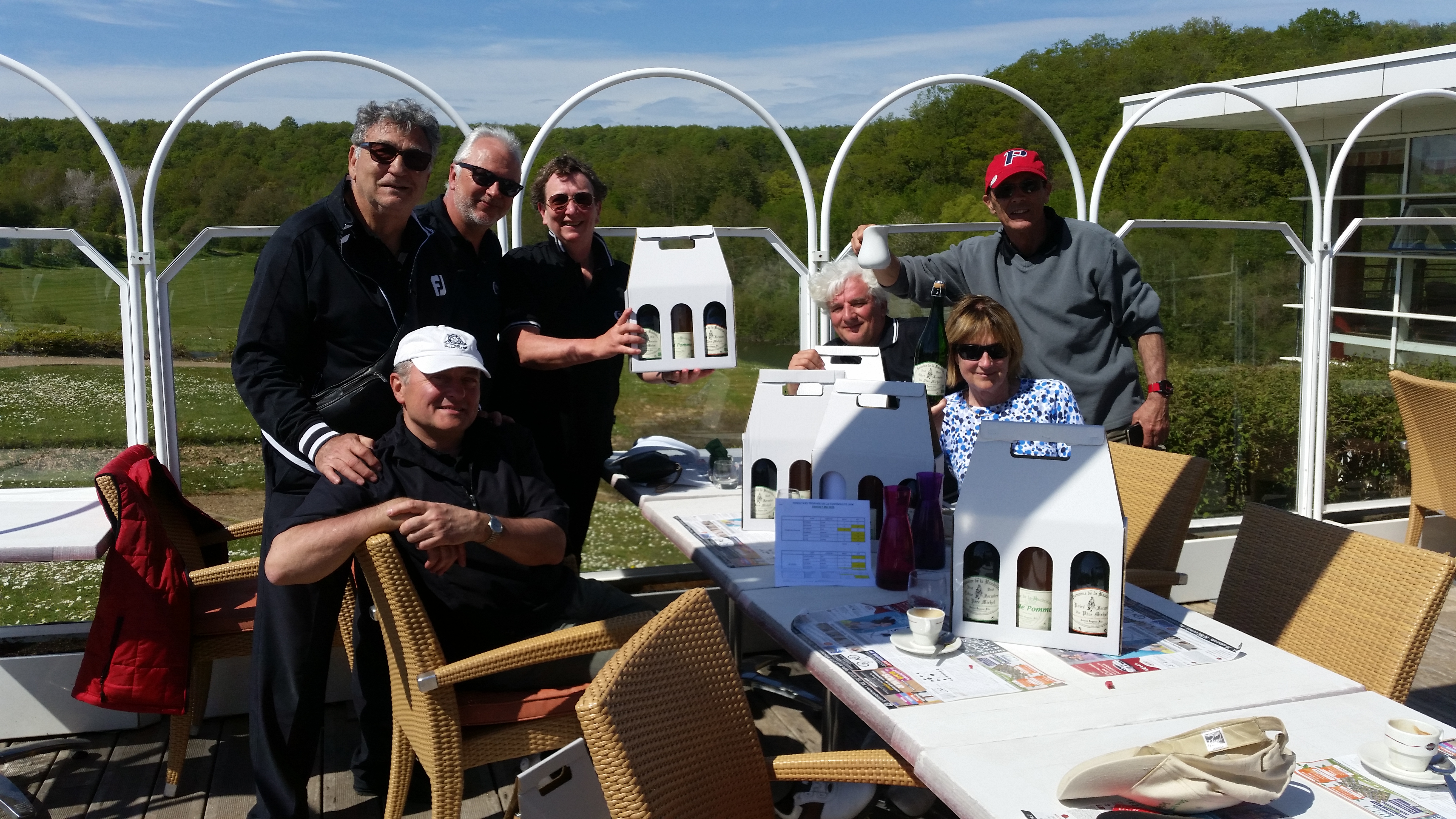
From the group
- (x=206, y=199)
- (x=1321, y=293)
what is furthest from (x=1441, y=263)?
(x=206, y=199)

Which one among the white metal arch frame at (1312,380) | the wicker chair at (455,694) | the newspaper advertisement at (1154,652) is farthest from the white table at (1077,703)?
the white metal arch frame at (1312,380)

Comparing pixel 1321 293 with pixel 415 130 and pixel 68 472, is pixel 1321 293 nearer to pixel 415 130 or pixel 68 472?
pixel 415 130

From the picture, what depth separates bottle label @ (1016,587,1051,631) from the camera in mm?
1972

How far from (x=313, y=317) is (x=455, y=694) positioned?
1.00m

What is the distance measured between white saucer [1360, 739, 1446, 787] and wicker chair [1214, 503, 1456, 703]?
71 centimetres

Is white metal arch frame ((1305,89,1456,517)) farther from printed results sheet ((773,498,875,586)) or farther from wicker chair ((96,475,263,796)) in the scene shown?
wicker chair ((96,475,263,796))

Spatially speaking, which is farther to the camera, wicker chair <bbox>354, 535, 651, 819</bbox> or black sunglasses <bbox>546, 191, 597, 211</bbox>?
black sunglasses <bbox>546, 191, 597, 211</bbox>

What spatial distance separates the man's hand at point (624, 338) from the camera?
292 cm

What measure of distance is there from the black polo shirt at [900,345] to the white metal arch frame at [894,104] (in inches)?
25.0

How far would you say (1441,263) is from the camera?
18.1ft

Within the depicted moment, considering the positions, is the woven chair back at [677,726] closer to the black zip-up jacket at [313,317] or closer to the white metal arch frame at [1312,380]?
the black zip-up jacket at [313,317]

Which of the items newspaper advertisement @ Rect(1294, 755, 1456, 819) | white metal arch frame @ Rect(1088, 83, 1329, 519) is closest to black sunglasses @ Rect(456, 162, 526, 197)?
newspaper advertisement @ Rect(1294, 755, 1456, 819)

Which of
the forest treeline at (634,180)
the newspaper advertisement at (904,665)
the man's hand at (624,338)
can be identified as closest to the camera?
the newspaper advertisement at (904,665)

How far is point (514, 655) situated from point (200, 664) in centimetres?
137
